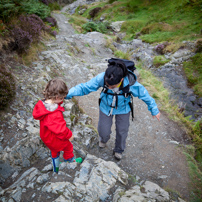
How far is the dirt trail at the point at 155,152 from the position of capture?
11.7ft

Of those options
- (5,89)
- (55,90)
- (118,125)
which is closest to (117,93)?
(118,125)

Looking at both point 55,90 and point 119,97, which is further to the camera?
point 119,97

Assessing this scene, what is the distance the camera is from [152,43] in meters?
14.4

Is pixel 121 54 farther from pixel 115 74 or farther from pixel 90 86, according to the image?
pixel 115 74

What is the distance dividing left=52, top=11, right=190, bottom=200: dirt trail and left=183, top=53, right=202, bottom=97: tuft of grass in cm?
436

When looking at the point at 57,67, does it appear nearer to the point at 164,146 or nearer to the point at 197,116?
the point at 164,146

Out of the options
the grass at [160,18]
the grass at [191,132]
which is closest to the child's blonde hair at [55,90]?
the grass at [191,132]

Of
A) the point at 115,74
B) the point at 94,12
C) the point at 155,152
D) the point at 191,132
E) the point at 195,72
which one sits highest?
the point at 115,74

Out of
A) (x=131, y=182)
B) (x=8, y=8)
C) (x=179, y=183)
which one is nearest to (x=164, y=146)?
(x=179, y=183)

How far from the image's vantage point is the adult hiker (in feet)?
8.02

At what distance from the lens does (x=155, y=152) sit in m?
4.27

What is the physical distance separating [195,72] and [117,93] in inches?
363

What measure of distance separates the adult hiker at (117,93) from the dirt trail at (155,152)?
3.15 feet

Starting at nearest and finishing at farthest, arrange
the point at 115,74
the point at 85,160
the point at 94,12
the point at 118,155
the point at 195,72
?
the point at 115,74, the point at 85,160, the point at 118,155, the point at 195,72, the point at 94,12
